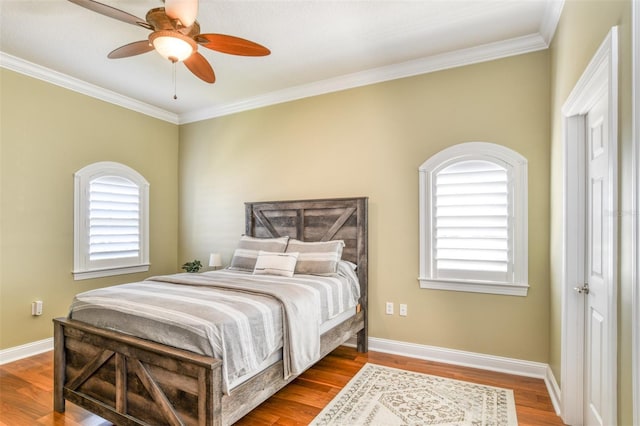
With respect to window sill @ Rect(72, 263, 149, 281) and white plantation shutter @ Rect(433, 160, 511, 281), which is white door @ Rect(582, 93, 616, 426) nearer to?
white plantation shutter @ Rect(433, 160, 511, 281)

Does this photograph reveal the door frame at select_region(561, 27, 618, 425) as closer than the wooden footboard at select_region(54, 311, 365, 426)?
No

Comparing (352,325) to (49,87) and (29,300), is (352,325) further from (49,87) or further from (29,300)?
(49,87)

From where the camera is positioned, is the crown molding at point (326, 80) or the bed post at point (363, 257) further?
the bed post at point (363, 257)

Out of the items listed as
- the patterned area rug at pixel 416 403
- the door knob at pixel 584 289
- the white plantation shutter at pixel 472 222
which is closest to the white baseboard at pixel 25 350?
the patterned area rug at pixel 416 403

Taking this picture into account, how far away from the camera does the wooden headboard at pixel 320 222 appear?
3740 millimetres

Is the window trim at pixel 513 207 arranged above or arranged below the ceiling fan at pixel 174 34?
below

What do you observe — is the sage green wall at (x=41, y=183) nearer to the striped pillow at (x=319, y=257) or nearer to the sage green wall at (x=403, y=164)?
the sage green wall at (x=403, y=164)

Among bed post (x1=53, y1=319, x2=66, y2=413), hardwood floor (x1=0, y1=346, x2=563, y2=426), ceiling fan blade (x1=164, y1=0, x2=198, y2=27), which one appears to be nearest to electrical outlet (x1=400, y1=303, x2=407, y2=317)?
hardwood floor (x1=0, y1=346, x2=563, y2=426)

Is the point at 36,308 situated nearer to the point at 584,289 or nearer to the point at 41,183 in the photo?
the point at 41,183

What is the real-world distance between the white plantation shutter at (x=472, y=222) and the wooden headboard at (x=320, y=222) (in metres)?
0.77

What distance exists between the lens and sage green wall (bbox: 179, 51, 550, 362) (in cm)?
310

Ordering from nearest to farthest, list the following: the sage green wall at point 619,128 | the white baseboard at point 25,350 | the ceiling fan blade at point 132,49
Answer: the sage green wall at point 619,128 < the ceiling fan blade at point 132,49 < the white baseboard at point 25,350

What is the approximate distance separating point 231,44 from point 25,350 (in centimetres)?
373

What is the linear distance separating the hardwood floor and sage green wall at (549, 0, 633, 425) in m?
0.34
